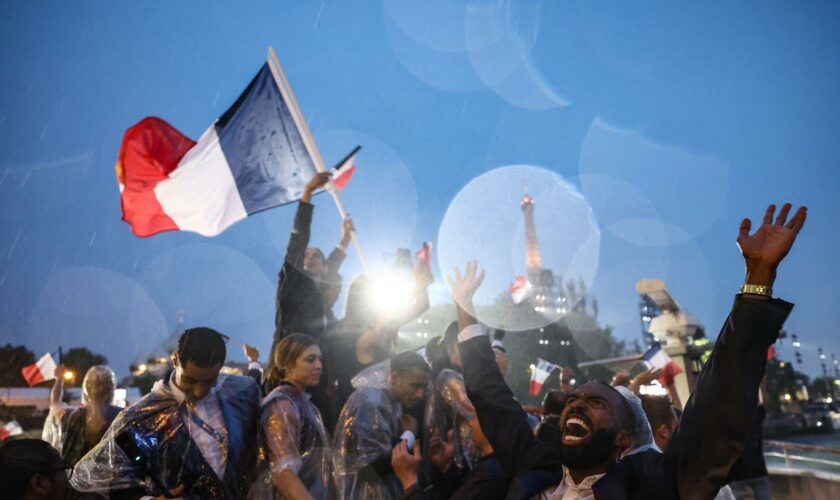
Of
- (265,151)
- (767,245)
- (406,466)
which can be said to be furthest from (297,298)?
(767,245)

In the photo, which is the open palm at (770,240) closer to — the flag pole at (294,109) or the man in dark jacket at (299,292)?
the man in dark jacket at (299,292)

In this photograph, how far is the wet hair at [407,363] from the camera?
12.8 ft

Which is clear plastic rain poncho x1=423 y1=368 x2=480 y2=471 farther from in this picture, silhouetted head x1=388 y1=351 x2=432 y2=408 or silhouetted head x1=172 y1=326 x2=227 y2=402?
silhouetted head x1=172 y1=326 x2=227 y2=402

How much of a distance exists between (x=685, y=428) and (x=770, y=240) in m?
0.81

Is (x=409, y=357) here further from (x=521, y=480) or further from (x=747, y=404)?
(x=747, y=404)

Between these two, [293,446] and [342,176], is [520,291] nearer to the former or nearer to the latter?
[342,176]

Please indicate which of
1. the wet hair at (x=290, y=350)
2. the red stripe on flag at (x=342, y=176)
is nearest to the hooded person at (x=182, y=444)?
the wet hair at (x=290, y=350)

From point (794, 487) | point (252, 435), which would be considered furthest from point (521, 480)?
point (794, 487)

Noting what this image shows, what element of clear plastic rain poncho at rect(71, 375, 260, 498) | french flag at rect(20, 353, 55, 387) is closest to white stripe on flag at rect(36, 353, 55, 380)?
french flag at rect(20, 353, 55, 387)

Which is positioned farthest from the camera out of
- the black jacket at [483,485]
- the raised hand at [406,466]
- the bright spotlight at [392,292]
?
the bright spotlight at [392,292]

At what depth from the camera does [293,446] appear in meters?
3.10

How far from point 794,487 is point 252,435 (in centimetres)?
818

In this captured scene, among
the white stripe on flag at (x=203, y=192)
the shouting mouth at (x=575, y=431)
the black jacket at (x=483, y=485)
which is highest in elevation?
the white stripe on flag at (x=203, y=192)

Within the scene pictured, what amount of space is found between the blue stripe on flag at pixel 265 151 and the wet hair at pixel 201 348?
4093mm
